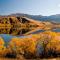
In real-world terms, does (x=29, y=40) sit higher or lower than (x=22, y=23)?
higher

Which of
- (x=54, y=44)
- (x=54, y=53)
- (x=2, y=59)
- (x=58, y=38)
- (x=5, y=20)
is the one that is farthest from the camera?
(x=5, y=20)

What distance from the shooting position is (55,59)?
36938 mm

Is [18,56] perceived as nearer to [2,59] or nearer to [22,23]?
[2,59]

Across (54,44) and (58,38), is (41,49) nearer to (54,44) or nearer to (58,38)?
(54,44)

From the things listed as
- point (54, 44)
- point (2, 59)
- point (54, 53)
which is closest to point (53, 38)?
point (54, 44)

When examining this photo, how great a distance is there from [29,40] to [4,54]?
5.11 metres

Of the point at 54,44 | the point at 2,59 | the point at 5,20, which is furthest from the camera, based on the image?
the point at 5,20

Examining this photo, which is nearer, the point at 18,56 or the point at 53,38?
the point at 18,56

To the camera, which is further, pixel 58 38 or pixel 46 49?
pixel 58 38

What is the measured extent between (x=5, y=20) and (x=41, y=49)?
133209 millimetres

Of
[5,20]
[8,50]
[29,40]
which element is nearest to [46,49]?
[29,40]

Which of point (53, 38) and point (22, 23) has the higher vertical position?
point (53, 38)

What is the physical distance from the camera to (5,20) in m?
173

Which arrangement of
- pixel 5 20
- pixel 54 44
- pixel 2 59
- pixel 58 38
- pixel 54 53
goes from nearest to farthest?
pixel 2 59 < pixel 54 53 < pixel 54 44 < pixel 58 38 < pixel 5 20
